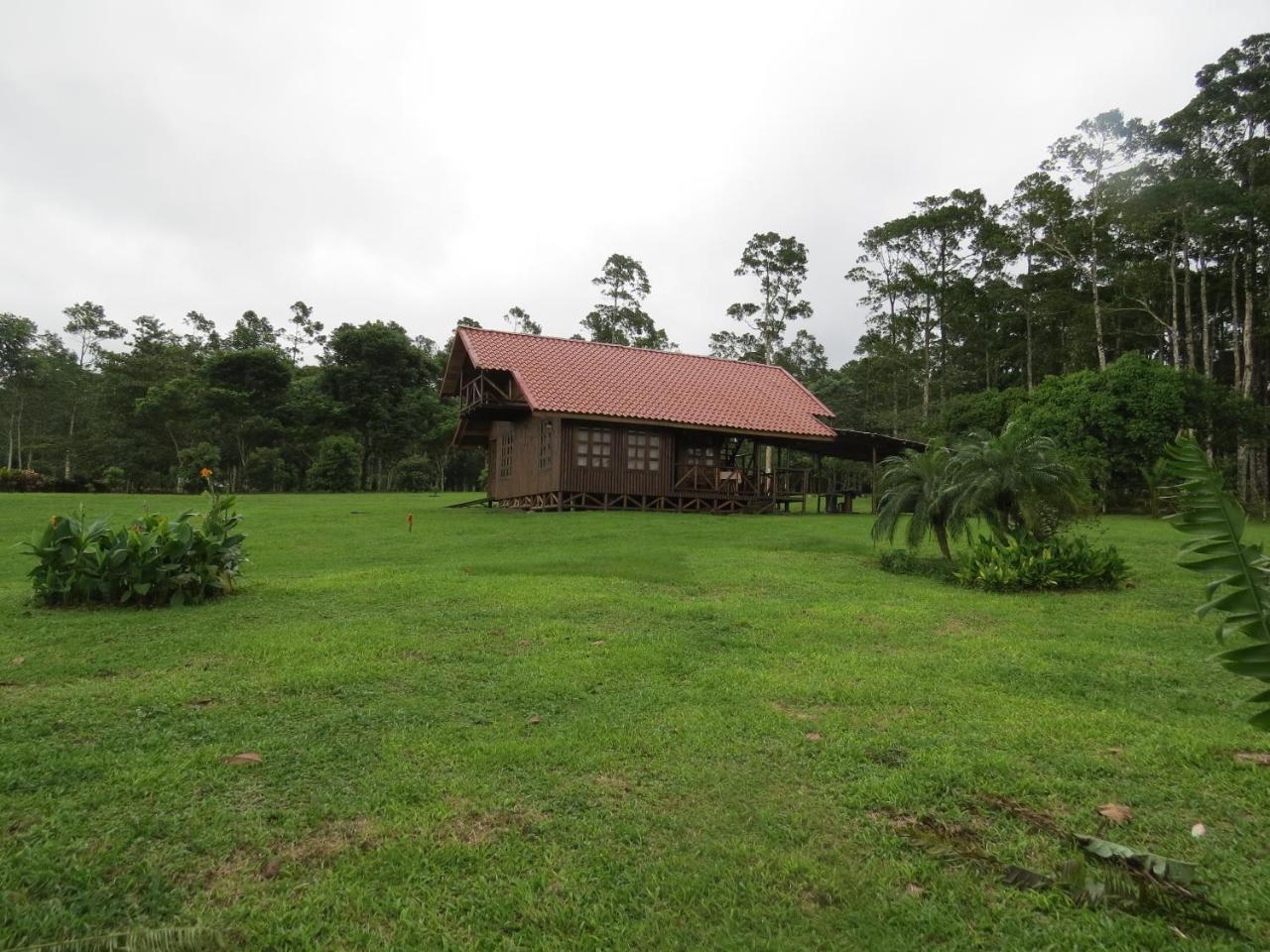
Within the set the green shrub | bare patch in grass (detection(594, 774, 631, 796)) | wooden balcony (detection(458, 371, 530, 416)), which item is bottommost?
bare patch in grass (detection(594, 774, 631, 796))

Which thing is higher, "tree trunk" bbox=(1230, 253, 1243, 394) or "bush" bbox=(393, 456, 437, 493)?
"tree trunk" bbox=(1230, 253, 1243, 394)

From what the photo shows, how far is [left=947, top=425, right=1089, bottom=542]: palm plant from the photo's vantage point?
30.6 feet

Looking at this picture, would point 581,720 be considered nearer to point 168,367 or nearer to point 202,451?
point 202,451

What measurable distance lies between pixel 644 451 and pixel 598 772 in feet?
61.8

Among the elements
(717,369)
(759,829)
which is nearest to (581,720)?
(759,829)

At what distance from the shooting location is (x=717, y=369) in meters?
26.3

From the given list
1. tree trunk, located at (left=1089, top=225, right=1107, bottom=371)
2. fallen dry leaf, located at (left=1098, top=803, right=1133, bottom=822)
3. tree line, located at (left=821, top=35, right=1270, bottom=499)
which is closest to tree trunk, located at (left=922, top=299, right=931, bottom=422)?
tree line, located at (left=821, top=35, right=1270, bottom=499)

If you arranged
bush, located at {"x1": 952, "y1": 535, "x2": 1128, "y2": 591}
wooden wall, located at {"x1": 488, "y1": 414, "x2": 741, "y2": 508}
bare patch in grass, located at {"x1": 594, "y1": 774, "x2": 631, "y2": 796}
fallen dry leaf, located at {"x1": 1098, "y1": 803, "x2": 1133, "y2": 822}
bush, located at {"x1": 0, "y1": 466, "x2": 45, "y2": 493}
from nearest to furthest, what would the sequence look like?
1. fallen dry leaf, located at {"x1": 1098, "y1": 803, "x2": 1133, "y2": 822}
2. bare patch in grass, located at {"x1": 594, "y1": 774, "x2": 631, "y2": 796}
3. bush, located at {"x1": 952, "y1": 535, "x2": 1128, "y2": 591}
4. wooden wall, located at {"x1": 488, "y1": 414, "x2": 741, "y2": 508}
5. bush, located at {"x1": 0, "y1": 466, "x2": 45, "y2": 493}

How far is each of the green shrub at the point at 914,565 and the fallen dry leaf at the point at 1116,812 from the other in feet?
23.0

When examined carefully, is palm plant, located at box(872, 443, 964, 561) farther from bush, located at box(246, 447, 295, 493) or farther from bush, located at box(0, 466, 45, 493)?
bush, located at box(246, 447, 295, 493)

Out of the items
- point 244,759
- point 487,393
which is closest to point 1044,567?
point 244,759

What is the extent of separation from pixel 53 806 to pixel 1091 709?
17.2ft

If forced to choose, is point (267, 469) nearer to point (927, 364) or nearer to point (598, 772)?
point (927, 364)

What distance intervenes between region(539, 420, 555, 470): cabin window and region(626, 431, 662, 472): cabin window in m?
2.24
